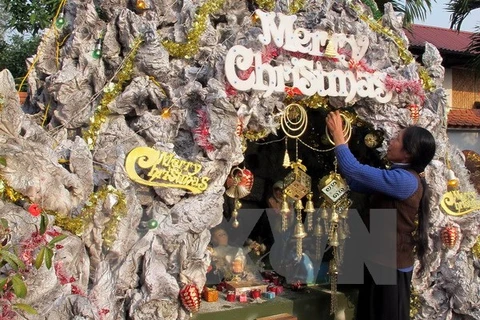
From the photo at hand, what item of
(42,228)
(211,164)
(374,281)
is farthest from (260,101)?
(42,228)

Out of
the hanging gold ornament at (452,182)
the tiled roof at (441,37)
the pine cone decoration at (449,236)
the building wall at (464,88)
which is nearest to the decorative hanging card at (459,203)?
the hanging gold ornament at (452,182)

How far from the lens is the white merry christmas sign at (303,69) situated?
3.87m

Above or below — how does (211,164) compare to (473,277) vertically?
above

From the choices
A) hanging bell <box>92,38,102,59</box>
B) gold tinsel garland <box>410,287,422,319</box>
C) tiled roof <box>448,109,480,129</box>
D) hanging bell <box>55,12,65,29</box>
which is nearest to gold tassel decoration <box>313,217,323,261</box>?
gold tinsel garland <box>410,287,422,319</box>

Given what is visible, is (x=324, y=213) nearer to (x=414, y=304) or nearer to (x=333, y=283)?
(x=333, y=283)

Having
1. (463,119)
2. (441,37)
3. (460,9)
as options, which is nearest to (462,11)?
(460,9)

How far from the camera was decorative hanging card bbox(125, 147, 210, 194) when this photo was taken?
3.61 meters

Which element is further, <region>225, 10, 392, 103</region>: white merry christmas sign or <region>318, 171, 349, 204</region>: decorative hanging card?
<region>318, 171, 349, 204</region>: decorative hanging card

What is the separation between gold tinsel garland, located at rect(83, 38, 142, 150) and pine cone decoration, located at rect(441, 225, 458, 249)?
2.67m

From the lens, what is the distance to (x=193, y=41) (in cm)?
407

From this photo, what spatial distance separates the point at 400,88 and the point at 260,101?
1278 mm

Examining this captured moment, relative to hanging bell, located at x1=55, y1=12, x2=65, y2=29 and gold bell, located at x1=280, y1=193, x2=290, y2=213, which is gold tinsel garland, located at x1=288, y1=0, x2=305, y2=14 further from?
hanging bell, located at x1=55, y1=12, x2=65, y2=29

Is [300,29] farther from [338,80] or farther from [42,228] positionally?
[42,228]

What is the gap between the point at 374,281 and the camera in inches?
162
